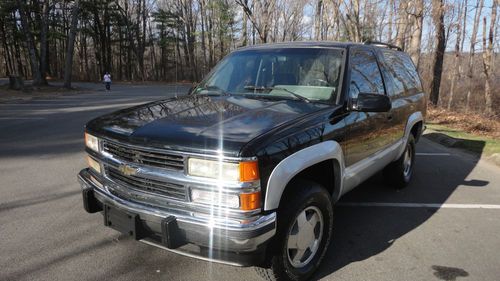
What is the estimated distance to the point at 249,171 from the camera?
2.45m

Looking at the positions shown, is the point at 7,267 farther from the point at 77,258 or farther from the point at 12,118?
the point at 12,118

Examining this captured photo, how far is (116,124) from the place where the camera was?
3.09 meters

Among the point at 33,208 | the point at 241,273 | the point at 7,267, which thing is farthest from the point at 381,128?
the point at 33,208

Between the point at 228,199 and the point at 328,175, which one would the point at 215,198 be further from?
the point at 328,175

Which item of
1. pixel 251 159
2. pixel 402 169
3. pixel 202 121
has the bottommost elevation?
pixel 402 169

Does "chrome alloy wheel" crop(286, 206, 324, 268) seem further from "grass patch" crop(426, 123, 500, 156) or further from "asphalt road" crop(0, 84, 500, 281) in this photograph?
"grass patch" crop(426, 123, 500, 156)

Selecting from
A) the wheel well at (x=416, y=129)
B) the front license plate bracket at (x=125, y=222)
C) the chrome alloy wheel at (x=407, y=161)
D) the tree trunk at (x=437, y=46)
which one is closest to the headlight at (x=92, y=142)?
the front license plate bracket at (x=125, y=222)

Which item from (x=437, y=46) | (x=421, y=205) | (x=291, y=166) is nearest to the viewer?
(x=291, y=166)

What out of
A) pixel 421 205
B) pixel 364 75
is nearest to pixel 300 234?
pixel 364 75

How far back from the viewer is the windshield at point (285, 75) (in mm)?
Answer: 3730

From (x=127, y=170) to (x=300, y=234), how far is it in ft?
4.58

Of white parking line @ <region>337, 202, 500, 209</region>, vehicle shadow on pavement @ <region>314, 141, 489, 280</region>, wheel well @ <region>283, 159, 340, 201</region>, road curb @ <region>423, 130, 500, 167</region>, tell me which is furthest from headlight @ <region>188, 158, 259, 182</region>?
road curb @ <region>423, 130, 500, 167</region>

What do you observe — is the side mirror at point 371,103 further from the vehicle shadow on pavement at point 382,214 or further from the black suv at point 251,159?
the vehicle shadow on pavement at point 382,214

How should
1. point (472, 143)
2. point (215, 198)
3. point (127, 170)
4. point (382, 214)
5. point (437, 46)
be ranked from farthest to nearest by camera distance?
point (437, 46) → point (472, 143) → point (382, 214) → point (127, 170) → point (215, 198)
